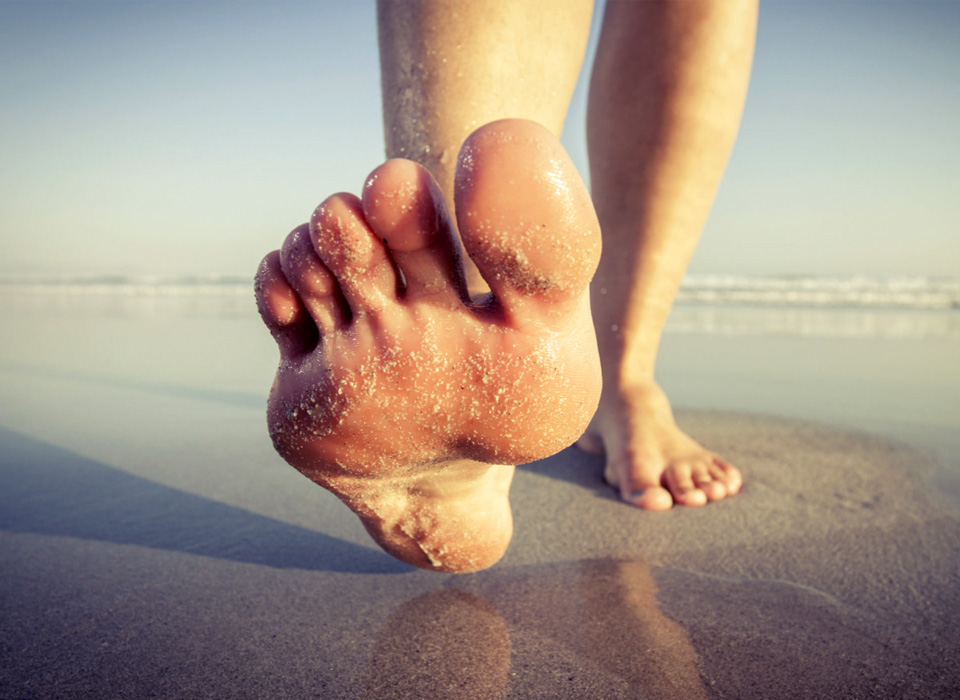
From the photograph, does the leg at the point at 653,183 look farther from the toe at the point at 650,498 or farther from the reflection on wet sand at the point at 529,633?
the reflection on wet sand at the point at 529,633

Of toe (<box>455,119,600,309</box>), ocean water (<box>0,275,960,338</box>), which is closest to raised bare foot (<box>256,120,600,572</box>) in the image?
toe (<box>455,119,600,309</box>)

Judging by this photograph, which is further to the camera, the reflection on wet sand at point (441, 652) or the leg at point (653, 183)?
the leg at point (653, 183)

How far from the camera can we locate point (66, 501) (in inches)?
42.0

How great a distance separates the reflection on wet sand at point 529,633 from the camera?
1.98 feet

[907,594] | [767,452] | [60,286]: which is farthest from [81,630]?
[60,286]

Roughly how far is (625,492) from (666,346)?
2222 millimetres

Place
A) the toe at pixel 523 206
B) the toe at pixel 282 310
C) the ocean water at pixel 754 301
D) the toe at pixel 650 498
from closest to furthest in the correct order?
the toe at pixel 523 206 < the toe at pixel 282 310 < the toe at pixel 650 498 < the ocean water at pixel 754 301

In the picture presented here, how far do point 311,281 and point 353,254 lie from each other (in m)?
0.06

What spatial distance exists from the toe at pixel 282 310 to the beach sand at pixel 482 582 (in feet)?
1.02

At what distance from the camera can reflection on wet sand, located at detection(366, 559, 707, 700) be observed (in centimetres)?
60

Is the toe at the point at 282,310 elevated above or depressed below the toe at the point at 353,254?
below

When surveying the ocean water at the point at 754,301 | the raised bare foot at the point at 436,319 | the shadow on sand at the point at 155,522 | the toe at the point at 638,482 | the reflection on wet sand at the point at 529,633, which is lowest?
the ocean water at the point at 754,301

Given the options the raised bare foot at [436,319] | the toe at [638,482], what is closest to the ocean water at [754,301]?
the toe at [638,482]

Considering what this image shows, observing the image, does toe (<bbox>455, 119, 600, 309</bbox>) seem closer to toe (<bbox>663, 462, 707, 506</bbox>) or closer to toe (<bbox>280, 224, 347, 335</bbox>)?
toe (<bbox>280, 224, 347, 335</bbox>)
